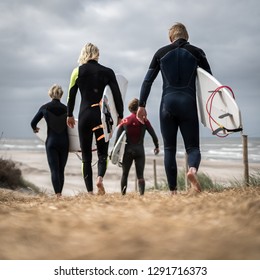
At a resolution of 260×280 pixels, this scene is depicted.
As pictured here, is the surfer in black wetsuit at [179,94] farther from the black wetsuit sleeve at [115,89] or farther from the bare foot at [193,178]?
the black wetsuit sleeve at [115,89]

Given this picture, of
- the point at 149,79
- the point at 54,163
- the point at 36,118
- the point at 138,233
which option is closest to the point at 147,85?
the point at 149,79

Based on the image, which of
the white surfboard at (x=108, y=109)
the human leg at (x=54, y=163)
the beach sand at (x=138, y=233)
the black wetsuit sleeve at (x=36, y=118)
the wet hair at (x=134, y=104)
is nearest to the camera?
the beach sand at (x=138, y=233)

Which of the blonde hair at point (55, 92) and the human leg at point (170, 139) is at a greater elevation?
the blonde hair at point (55, 92)

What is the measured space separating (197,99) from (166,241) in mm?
3337

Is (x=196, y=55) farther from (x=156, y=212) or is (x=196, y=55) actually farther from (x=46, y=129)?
(x=46, y=129)

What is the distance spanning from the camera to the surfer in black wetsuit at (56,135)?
663cm

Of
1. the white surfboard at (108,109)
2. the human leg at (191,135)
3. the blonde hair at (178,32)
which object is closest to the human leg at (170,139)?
the human leg at (191,135)

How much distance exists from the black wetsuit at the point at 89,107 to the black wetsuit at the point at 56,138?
3.24ft

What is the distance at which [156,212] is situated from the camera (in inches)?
108

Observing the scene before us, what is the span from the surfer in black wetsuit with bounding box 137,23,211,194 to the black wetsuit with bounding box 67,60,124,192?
1011 millimetres

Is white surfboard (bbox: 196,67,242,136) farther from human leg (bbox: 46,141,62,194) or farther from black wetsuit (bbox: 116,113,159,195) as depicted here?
human leg (bbox: 46,141,62,194)

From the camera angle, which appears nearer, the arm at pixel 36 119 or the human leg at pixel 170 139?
the human leg at pixel 170 139

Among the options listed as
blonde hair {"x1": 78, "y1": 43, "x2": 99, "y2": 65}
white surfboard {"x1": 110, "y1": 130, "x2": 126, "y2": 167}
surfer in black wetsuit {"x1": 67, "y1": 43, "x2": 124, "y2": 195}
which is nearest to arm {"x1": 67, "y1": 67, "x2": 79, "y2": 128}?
surfer in black wetsuit {"x1": 67, "y1": 43, "x2": 124, "y2": 195}
